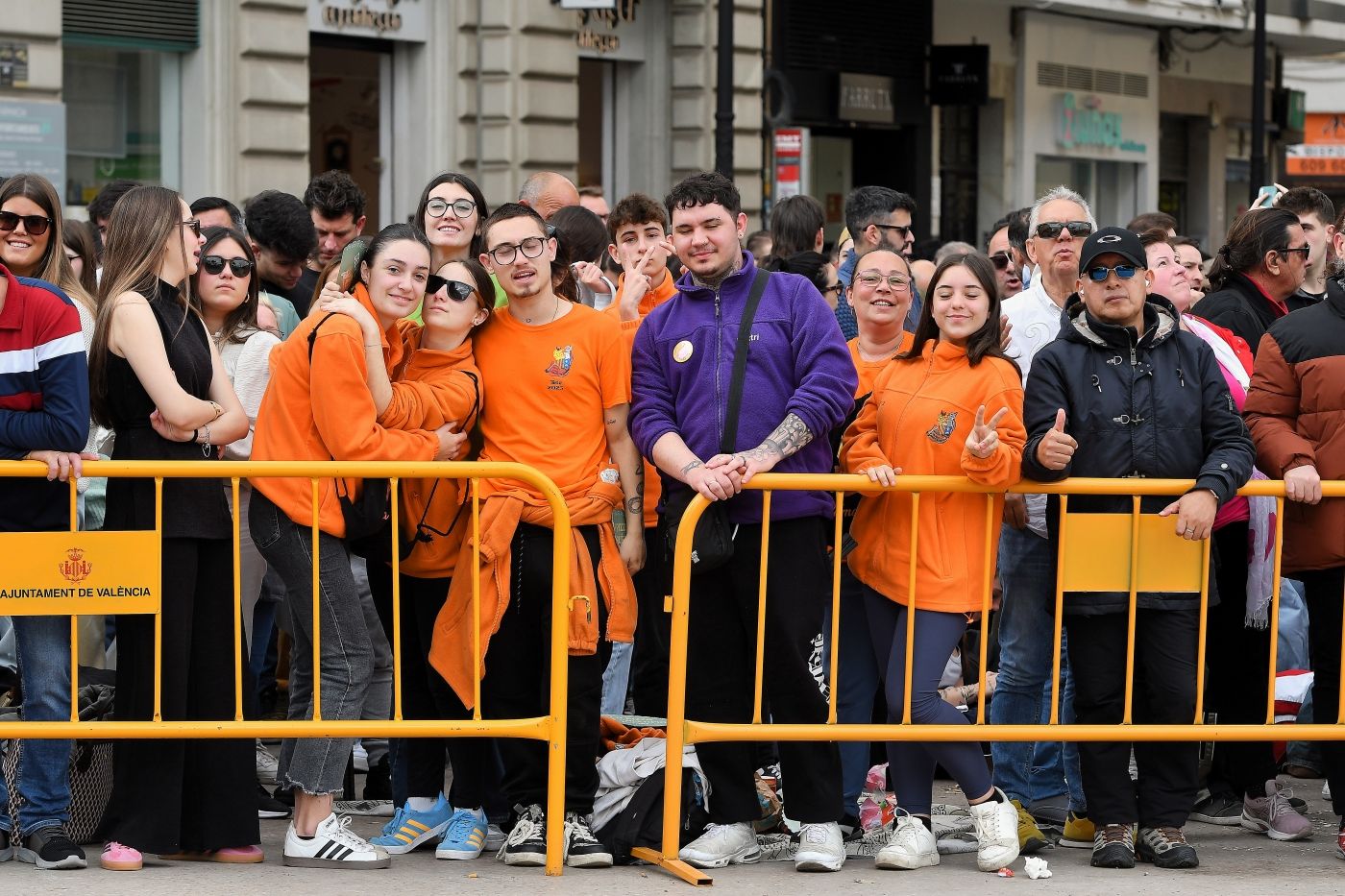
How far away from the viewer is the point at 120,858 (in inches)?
230

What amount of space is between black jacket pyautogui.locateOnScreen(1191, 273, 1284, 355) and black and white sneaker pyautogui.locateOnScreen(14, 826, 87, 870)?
449cm

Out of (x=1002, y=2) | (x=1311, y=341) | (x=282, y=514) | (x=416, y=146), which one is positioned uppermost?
(x=1002, y=2)

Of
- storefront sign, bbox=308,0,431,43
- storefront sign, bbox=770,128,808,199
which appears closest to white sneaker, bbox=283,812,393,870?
storefront sign, bbox=308,0,431,43

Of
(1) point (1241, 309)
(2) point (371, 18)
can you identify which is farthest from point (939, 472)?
(2) point (371, 18)

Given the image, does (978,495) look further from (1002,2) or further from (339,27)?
(1002,2)

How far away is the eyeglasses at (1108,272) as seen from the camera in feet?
19.9

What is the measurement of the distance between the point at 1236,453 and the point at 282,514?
2993 mm

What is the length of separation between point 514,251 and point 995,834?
2394 millimetres

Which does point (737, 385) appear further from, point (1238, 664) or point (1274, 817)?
point (1274, 817)

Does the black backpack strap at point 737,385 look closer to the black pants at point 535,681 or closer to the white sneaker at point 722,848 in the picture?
the black pants at point 535,681

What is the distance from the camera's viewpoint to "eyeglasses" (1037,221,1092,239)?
705 centimetres

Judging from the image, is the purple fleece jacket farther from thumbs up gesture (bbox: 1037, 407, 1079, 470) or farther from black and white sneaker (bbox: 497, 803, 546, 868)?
black and white sneaker (bbox: 497, 803, 546, 868)

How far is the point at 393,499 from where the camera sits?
5852 mm

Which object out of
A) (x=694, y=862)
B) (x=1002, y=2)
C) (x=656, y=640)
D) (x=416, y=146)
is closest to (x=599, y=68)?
(x=416, y=146)
